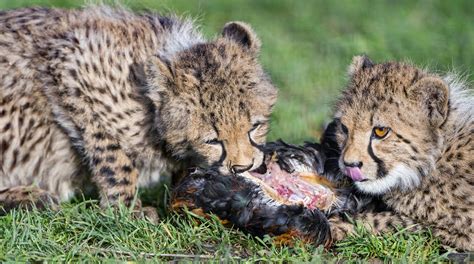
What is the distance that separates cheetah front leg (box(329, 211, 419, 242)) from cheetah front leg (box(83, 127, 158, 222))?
1.22 meters

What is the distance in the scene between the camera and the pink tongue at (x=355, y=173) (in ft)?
19.6

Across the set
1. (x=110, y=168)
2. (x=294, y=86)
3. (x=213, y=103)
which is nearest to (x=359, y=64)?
(x=213, y=103)

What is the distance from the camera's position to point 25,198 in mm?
6699

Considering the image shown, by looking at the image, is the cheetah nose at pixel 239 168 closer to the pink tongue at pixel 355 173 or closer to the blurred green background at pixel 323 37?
the pink tongue at pixel 355 173

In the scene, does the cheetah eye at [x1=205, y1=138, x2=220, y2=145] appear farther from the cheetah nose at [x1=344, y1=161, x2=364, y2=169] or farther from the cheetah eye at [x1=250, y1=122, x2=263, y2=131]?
the cheetah nose at [x1=344, y1=161, x2=364, y2=169]

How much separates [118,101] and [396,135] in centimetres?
184

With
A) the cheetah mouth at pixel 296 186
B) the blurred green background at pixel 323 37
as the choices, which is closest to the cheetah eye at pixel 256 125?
the cheetah mouth at pixel 296 186

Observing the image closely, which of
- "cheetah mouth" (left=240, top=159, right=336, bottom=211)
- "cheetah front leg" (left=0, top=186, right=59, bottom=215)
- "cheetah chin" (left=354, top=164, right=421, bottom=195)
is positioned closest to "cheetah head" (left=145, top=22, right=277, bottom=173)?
"cheetah mouth" (left=240, top=159, right=336, bottom=211)

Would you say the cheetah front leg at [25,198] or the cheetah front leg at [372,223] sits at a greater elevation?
the cheetah front leg at [372,223]

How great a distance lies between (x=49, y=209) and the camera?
649 cm

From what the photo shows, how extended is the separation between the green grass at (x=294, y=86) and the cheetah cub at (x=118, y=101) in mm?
331

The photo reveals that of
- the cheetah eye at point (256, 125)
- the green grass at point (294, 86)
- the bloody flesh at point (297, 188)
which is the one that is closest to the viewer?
the green grass at point (294, 86)

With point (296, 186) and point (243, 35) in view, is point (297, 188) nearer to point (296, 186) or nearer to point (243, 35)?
point (296, 186)

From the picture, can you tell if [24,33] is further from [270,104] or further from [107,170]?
[270,104]
